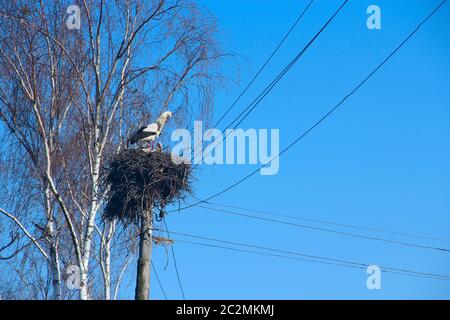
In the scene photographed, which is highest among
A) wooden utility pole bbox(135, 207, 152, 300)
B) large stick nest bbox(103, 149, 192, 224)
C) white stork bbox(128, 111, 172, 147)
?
white stork bbox(128, 111, 172, 147)

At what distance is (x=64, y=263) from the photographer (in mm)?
18594

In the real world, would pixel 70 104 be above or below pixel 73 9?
below

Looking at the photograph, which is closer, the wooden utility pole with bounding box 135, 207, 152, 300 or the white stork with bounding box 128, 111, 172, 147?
the wooden utility pole with bounding box 135, 207, 152, 300

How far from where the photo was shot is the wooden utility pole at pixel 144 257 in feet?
45.3

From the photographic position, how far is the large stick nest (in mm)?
14070

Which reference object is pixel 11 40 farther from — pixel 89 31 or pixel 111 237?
pixel 111 237

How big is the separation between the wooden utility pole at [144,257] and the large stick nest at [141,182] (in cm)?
17

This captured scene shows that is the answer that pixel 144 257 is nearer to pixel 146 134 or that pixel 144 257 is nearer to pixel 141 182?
pixel 141 182

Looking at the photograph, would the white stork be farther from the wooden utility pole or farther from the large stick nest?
the wooden utility pole

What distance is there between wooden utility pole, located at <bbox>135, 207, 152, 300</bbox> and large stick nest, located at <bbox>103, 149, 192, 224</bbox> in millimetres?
170

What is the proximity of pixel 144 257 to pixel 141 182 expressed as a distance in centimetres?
96

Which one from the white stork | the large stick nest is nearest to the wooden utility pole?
the large stick nest
